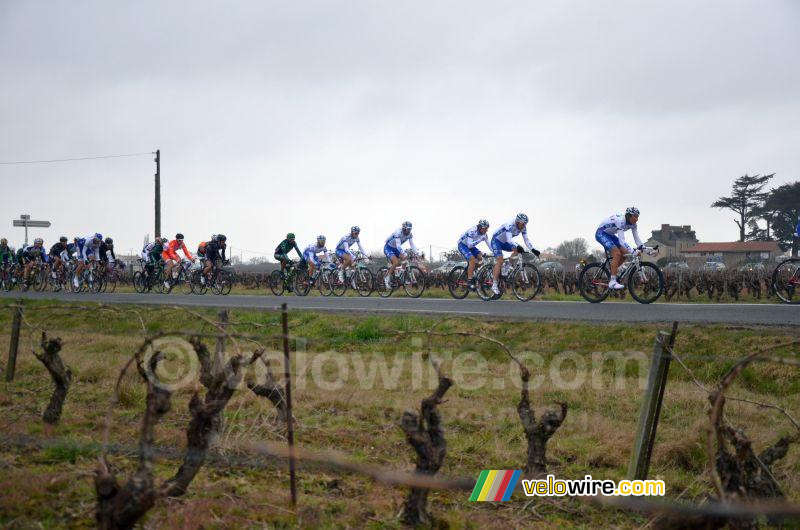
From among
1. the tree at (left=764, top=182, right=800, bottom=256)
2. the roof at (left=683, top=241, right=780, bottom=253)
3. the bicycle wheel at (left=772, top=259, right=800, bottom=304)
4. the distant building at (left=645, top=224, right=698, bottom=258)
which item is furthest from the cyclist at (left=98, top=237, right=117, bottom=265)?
the distant building at (left=645, top=224, right=698, bottom=258)

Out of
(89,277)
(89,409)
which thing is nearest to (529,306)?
(89,409)

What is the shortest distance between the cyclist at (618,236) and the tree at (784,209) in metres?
49.0

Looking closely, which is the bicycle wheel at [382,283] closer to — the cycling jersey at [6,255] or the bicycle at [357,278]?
the bicycle at [357,278]

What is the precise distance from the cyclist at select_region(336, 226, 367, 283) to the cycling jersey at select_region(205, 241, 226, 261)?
3888mm

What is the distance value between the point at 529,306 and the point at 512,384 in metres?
5.33

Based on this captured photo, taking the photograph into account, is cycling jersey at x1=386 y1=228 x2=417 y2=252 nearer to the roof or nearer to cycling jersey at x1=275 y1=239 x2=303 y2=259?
cycling jersey at x1=275 y1=239 x2=303 y2=259

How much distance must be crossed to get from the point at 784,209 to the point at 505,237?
5191 cm

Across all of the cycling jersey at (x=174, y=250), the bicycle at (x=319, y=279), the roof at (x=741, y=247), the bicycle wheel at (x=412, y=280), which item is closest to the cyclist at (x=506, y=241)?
the bicycle wheel at (x=412, y=280)

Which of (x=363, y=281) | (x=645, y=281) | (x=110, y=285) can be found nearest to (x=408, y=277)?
(x=363, y=281)

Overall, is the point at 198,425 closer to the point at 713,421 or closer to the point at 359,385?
the point at 713,421

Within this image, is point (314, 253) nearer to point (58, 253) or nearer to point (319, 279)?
point (319, 279)

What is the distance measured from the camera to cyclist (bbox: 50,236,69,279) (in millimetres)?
25033

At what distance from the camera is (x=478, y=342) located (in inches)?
384

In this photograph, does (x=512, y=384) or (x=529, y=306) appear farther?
(x=529, y=306)
